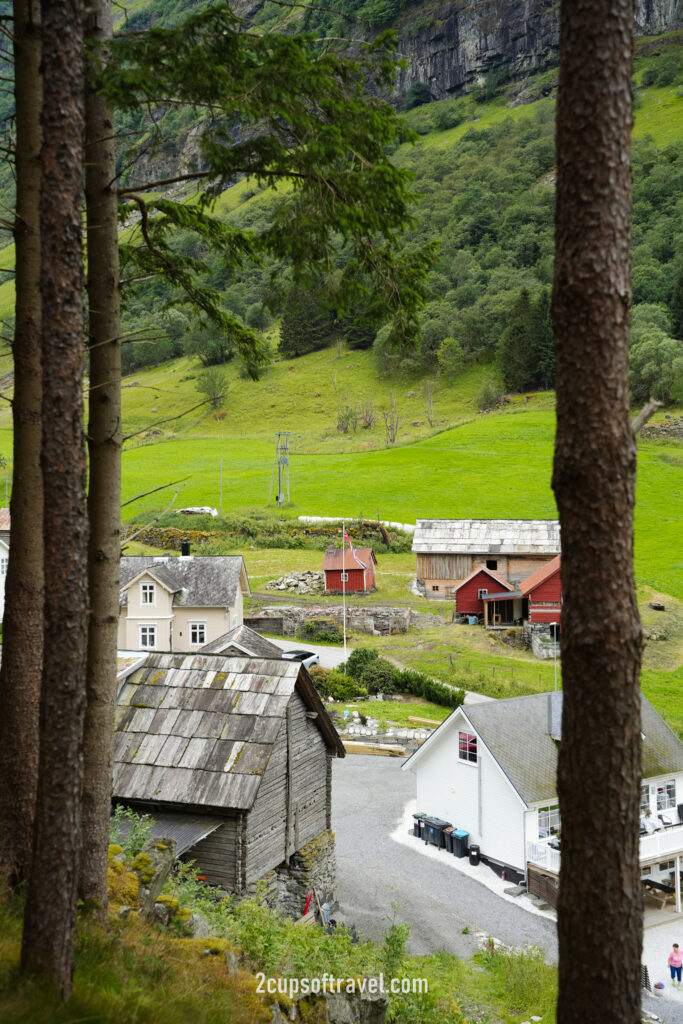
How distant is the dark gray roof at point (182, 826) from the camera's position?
45.3ft

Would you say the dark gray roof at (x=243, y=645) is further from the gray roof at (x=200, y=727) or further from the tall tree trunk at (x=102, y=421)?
the tall tree trunk at (x=102, y=421)

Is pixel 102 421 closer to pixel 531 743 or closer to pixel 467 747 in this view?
pixel 467 747

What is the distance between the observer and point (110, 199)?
25.6 ft

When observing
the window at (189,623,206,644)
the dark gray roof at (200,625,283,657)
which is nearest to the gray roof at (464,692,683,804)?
the dark gray roof at (200,625,283,657)

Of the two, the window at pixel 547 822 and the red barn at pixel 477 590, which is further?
the red barn at pixel 477 590

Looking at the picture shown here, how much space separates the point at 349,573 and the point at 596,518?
156ft

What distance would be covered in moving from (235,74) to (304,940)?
32.9 ft

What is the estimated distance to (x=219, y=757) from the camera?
47.8ft

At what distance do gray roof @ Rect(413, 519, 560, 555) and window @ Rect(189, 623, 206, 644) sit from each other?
16.6 m

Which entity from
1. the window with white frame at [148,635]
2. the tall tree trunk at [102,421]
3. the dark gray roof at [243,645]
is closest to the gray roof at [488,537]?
the window with white frame at [148,635]

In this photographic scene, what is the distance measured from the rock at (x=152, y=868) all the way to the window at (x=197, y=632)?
100 feet

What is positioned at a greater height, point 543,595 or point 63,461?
point 63,461

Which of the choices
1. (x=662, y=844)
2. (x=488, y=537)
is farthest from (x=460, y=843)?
(x=488, y=537)

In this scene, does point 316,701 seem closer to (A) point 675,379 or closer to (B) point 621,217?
(B) point 621,217
